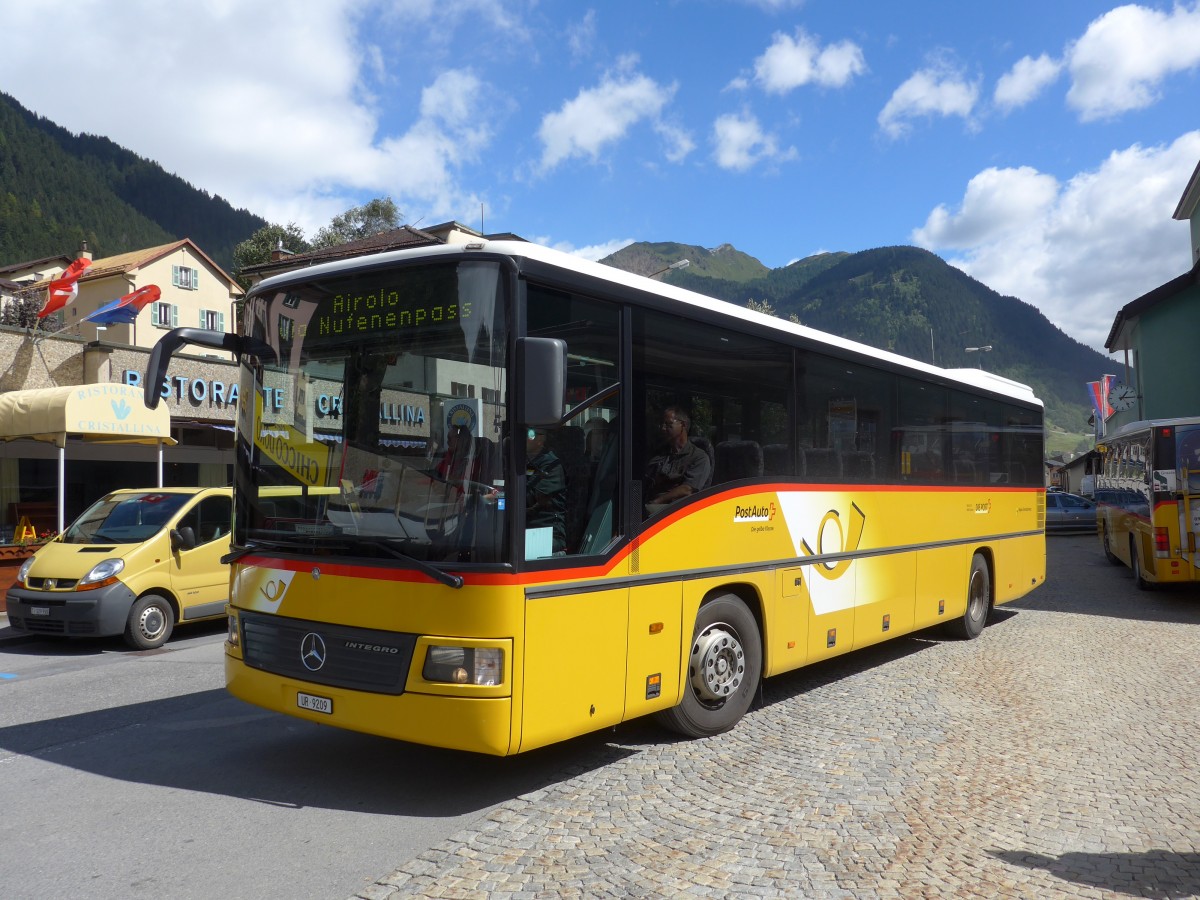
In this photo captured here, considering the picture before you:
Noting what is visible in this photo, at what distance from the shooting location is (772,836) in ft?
15.8

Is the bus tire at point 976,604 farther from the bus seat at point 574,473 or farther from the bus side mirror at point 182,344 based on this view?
the bus side mirror at point 182,344

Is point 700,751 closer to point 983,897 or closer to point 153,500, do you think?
point 983,897

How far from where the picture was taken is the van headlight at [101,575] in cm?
1056

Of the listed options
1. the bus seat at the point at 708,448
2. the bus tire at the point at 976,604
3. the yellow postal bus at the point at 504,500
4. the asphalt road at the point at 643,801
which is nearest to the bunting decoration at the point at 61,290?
the asphalt road at the point at 643,801

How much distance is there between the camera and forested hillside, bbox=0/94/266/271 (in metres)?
102

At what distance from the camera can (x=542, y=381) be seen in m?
5.02

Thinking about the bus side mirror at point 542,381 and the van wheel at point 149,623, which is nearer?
the bus side mirror at point 542,381

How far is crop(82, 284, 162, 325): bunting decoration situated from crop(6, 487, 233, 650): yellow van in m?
13.7

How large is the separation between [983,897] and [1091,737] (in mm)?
3263

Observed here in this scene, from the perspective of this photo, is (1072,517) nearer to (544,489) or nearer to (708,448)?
(708,448)

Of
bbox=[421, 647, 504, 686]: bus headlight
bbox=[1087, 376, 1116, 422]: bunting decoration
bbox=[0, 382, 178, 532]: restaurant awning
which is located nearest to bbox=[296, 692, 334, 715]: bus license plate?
bbox=[421, 647, 504, 686]: bus headlight

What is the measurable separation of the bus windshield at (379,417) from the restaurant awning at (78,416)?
10980 mm

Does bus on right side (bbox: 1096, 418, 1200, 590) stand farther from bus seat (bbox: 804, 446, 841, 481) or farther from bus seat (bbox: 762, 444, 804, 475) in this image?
bus seat (bbox: 762, 444, 804, 475)

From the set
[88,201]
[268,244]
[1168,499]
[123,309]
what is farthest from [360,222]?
[88,201]
